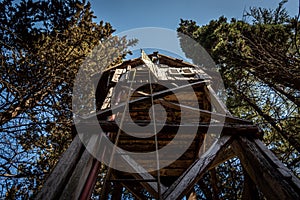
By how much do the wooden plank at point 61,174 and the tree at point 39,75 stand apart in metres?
4.30

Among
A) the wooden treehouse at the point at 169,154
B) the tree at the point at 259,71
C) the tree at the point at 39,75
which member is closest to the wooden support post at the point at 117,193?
the wooden treehouse at the point at 169,154

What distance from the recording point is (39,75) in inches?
282

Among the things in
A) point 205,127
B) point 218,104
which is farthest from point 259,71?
point 205,127

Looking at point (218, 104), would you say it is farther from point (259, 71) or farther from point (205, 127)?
point (259, 71)

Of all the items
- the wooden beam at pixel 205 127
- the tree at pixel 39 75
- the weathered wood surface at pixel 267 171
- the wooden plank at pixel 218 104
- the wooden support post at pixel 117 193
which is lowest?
the weathered wood surface at pixel 267 171

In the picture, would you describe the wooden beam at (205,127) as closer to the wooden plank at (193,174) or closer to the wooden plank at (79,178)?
the wooden plank at (193,174)

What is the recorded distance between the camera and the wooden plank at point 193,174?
85.6 inches

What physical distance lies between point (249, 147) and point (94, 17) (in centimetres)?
817

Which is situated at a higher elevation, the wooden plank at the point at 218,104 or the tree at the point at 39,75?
the tree at the point at 39,75

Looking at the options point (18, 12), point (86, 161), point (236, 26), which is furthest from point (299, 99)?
point (18, 12)

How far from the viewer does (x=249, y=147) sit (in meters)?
2.62

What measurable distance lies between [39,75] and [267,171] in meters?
7.02

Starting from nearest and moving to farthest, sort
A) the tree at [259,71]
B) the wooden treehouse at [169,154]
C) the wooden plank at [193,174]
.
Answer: the wooden treehouse at [169,154]
the wooden plank at [193,174]
the tree at [259,71]

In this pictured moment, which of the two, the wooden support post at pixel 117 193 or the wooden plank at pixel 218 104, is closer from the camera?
the wooden plank at pixel 218 104
